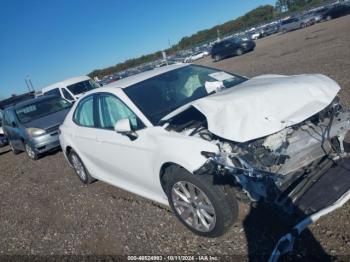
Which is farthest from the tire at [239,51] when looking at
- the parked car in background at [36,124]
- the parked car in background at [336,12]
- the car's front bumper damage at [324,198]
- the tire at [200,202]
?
the tire at [200,202]

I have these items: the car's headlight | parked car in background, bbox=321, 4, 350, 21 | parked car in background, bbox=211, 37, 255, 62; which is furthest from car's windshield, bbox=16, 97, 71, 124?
parked car in background, bbox=321, 4, 350, 21

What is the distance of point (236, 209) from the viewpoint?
11.2 ft

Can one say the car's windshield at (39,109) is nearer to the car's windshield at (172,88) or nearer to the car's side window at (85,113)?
the car's side window at (85,113)

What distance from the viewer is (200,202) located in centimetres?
356

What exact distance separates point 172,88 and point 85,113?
157cm

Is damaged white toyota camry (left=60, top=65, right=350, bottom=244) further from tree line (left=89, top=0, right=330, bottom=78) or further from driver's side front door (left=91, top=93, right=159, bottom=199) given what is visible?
tree line (left=89, top=0, right=330, bottom=78)

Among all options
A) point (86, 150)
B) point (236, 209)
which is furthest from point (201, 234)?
point (86, 150)

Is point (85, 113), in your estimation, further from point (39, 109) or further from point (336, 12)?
point (336, 12)

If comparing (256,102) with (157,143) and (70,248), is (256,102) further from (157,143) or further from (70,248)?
(70,248)

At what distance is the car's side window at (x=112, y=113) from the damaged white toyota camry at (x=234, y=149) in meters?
0.02

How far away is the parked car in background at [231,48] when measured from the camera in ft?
97.0

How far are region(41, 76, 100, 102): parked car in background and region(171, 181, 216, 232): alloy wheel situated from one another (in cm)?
1416

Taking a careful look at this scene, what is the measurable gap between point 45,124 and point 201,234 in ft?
23.1

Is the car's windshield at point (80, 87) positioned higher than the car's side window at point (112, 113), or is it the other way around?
the car's side window at point (112, 113)
